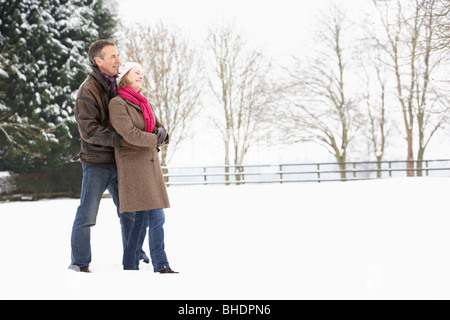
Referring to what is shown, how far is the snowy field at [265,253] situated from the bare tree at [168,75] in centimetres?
1224

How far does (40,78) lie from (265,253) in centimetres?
1156

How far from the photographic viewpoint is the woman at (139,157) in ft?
11.8

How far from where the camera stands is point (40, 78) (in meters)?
14.1

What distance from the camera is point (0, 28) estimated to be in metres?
14.1

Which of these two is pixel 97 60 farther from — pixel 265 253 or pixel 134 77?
pixel 265 253

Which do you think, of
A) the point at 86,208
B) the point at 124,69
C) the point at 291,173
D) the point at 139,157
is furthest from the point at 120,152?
the point at 291,173

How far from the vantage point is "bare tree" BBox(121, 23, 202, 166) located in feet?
69.3

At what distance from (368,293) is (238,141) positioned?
21.3 m

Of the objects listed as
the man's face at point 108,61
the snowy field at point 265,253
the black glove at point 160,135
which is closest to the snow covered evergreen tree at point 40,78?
the snowy field at point 265,253

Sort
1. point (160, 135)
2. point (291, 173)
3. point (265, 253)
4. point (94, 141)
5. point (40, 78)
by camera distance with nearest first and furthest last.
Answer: point (94, 141)
point (160, 135)
point (265, 253)
point (40, 78)
point (291, 173)

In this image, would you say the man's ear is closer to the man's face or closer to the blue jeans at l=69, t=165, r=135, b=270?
the man's face

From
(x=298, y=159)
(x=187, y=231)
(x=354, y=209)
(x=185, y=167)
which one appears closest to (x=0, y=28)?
(x=185, y=167)

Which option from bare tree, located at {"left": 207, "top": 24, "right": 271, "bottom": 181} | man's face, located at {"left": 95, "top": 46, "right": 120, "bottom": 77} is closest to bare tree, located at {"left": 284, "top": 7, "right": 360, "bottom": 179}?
bare tree, located at {"left": 207, "top": 24, "right": 271, "bottom": 181}

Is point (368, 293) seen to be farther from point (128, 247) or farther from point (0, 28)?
point (0, 28)
